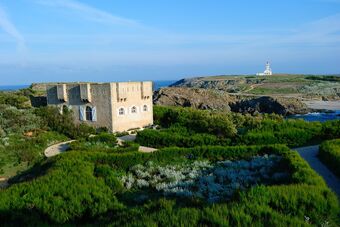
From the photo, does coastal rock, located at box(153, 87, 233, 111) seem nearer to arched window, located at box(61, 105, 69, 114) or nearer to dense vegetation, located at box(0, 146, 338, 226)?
arched window, located at box(61, 105, 69, 114)

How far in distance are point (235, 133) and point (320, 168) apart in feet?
34.2

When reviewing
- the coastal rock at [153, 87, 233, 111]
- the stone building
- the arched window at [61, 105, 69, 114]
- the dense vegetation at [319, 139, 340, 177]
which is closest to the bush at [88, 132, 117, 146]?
the stone building

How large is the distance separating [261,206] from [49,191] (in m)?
8.07

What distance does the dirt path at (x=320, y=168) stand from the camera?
571 inches

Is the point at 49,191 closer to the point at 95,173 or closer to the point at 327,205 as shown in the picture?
the point at 95,173

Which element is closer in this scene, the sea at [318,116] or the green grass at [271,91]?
the sea at [318,116]

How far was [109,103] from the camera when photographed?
105 ft

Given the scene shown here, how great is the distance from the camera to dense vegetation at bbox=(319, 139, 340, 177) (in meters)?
16.3

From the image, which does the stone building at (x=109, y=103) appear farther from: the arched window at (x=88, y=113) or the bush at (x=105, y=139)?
the bush at (x=105, y=139)

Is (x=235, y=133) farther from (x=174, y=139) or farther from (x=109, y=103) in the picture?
(x=109, y=103)

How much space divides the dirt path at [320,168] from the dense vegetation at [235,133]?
10.5 ft

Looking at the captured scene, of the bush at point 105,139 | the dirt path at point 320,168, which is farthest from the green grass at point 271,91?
the dirt path at point 320,168

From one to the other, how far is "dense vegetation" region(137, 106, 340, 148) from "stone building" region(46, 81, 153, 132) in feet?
16.1

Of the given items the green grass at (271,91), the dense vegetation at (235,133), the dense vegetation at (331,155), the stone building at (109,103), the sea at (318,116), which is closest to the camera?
the dense vegetation at (331,155)
